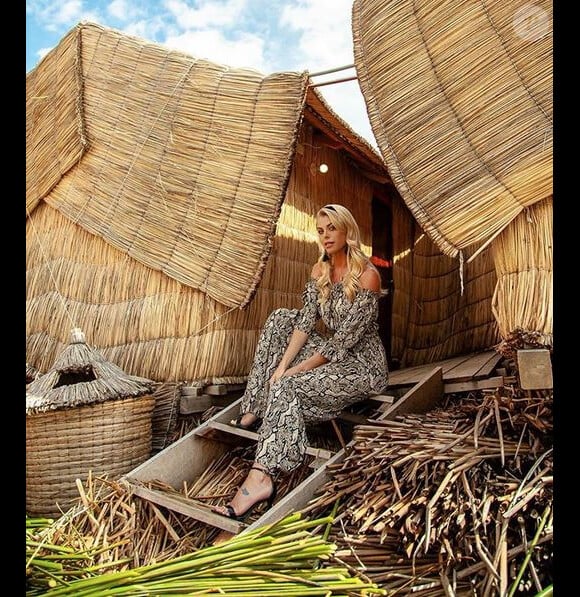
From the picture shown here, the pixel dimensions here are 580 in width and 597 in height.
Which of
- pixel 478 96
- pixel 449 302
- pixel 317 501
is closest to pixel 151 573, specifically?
pixel 317 501

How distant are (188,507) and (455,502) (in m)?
1.33

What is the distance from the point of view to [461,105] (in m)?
2.82

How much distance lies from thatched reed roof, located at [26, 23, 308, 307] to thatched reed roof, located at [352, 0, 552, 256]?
996 mm

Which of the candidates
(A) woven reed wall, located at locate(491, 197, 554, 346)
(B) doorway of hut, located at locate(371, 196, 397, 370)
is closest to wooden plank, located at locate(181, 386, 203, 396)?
(A) woven reed wall, located at locate(491, 197, 554, 346)

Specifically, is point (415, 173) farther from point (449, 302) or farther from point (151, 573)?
point (449, 302)

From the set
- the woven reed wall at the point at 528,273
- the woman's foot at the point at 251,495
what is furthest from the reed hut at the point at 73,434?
the woven reed wall at the point at 528,273

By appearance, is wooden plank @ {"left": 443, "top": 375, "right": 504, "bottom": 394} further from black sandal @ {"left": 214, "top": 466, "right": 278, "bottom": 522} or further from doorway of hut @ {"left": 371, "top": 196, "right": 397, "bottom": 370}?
doorway of hut @ {"left": 371, "top": 196, "right": 397, "bottom": 370}

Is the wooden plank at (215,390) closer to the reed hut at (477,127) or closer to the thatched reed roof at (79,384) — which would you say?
the thatched reed roof at (79,384)

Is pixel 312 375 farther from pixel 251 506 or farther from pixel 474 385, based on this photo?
pixel 474 385

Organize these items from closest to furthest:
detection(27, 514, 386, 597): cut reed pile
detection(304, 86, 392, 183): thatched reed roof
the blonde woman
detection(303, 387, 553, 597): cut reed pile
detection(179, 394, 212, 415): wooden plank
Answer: detection(27, 514, 386, 597): cut reed pile
detection(303, 387, 553, 597): cut reed pile
the blonde woman
detection(179, 394, 212, 415): wooden plank
detection(304, 86, 392, 183): thatched reed roof

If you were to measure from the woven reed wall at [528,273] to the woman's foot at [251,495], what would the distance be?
132cm

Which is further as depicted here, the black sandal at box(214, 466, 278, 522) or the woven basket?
the woven basket

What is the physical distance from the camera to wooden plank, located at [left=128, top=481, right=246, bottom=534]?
9.24 ft

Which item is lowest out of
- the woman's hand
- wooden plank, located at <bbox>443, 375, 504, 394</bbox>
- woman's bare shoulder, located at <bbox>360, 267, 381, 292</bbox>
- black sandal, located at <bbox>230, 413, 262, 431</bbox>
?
black sandal, located at <bbox>230, 413, 262, 431</bbox>
